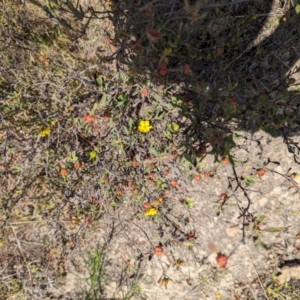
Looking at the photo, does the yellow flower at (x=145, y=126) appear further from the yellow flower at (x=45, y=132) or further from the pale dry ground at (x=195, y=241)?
the yellow flower at (x=45, y=132)

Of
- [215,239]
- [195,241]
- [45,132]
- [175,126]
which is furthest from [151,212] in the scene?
[45,132]

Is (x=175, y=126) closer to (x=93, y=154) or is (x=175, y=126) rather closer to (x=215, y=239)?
(x=93, y=154)

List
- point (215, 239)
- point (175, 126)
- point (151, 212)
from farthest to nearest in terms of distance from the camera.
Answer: point (215, 239), point (151, 212), point (175, 126)

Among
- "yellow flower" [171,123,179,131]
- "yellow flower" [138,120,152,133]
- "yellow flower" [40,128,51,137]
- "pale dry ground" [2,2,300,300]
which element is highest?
"yellow flower" [171,123,179,131]

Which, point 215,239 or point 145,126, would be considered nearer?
point 145,126

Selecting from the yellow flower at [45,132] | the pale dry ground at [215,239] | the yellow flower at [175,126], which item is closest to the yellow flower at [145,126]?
the yellow flower at [175,126]

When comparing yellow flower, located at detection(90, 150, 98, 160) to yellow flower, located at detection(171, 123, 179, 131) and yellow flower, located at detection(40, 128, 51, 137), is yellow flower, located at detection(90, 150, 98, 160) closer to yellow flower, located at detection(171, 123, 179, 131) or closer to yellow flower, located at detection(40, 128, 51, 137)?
yellow flower, located at detection(40, 128, 51, 137)

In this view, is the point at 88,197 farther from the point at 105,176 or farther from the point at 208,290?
the point at 208,290

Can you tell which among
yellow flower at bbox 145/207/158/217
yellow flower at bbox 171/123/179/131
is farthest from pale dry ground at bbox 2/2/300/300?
yellow flower at bbox 171/123/179/131

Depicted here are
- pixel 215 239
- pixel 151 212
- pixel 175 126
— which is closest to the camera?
pixel 175 126

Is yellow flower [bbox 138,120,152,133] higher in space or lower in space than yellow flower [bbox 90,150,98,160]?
higher

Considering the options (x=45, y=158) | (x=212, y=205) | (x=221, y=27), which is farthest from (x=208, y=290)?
(x=221, y=27)
